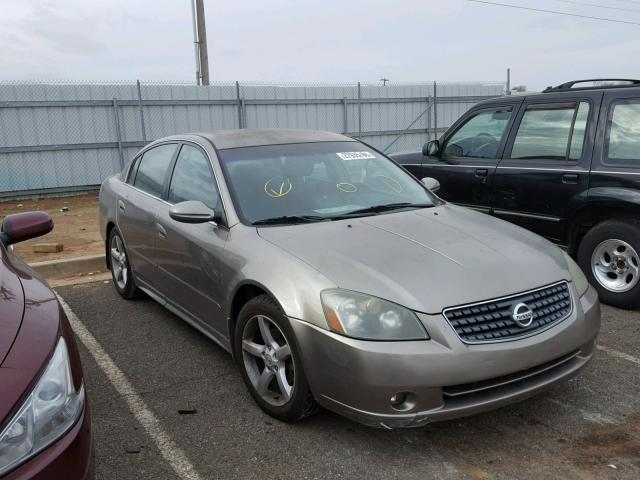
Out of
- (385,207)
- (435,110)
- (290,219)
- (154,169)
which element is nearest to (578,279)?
(385,207)

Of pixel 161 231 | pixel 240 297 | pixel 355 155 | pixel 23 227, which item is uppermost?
pixel 355 155

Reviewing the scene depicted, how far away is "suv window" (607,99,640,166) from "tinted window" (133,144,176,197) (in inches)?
143

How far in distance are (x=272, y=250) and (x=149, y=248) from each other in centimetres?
176

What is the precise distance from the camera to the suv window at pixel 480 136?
6.01m

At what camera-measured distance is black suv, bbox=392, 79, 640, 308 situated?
4.93 metres

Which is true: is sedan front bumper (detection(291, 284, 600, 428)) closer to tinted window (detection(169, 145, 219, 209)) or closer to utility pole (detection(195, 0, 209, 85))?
tinted window (detection(169, 145, 219, 209))

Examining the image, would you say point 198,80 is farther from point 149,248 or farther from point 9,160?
point 149,248

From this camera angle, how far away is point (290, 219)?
368 centimetres

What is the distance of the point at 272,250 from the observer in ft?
10.8

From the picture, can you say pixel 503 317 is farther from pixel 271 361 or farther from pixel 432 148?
pixel 432 148

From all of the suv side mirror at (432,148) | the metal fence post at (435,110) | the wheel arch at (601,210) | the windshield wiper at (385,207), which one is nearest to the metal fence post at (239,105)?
the metal fence post at (435,110)

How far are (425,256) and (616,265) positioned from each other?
270 cm

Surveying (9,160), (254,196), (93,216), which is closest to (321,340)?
(254,196)

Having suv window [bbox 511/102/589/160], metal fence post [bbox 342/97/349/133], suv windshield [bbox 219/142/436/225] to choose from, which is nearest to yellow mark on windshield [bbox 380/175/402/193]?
suv windshield [bbox 219/142/436/225]
